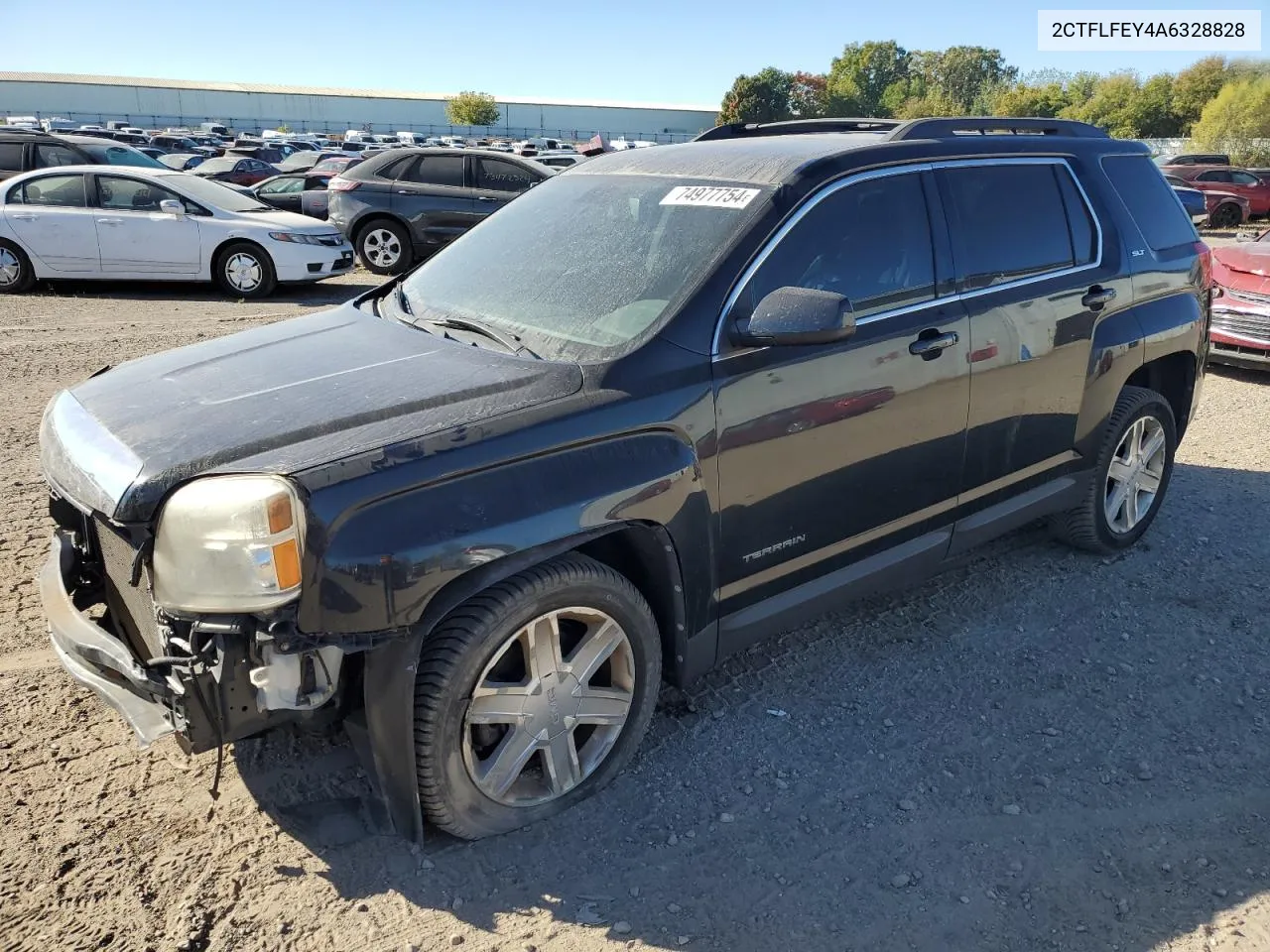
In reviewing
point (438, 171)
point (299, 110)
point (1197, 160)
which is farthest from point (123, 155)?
point (299, 110)

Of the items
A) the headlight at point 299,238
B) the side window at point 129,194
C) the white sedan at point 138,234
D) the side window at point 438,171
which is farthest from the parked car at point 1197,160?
the side window at point 129,194

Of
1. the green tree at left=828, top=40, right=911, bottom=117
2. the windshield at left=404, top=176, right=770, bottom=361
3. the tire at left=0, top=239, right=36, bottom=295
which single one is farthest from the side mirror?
the green tree at left=828, top=40, right=911, bottom=117

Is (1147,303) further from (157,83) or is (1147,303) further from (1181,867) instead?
(157,83)

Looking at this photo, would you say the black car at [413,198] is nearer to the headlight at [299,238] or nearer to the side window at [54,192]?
the headlight at [299,238]

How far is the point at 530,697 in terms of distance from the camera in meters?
2.73

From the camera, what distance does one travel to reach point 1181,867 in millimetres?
2727

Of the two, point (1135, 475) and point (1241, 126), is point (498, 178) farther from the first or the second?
point (1241, 126)

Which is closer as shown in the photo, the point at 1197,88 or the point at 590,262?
the point at 590,262

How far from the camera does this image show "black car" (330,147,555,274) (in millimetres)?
12672

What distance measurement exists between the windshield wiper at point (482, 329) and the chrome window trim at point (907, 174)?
24.2 inches

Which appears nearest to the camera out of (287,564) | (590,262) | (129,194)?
(287,564)

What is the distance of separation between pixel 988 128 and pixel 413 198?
393 inches

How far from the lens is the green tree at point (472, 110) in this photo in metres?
83.8

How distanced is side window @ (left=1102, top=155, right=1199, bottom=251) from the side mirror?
2383mm
